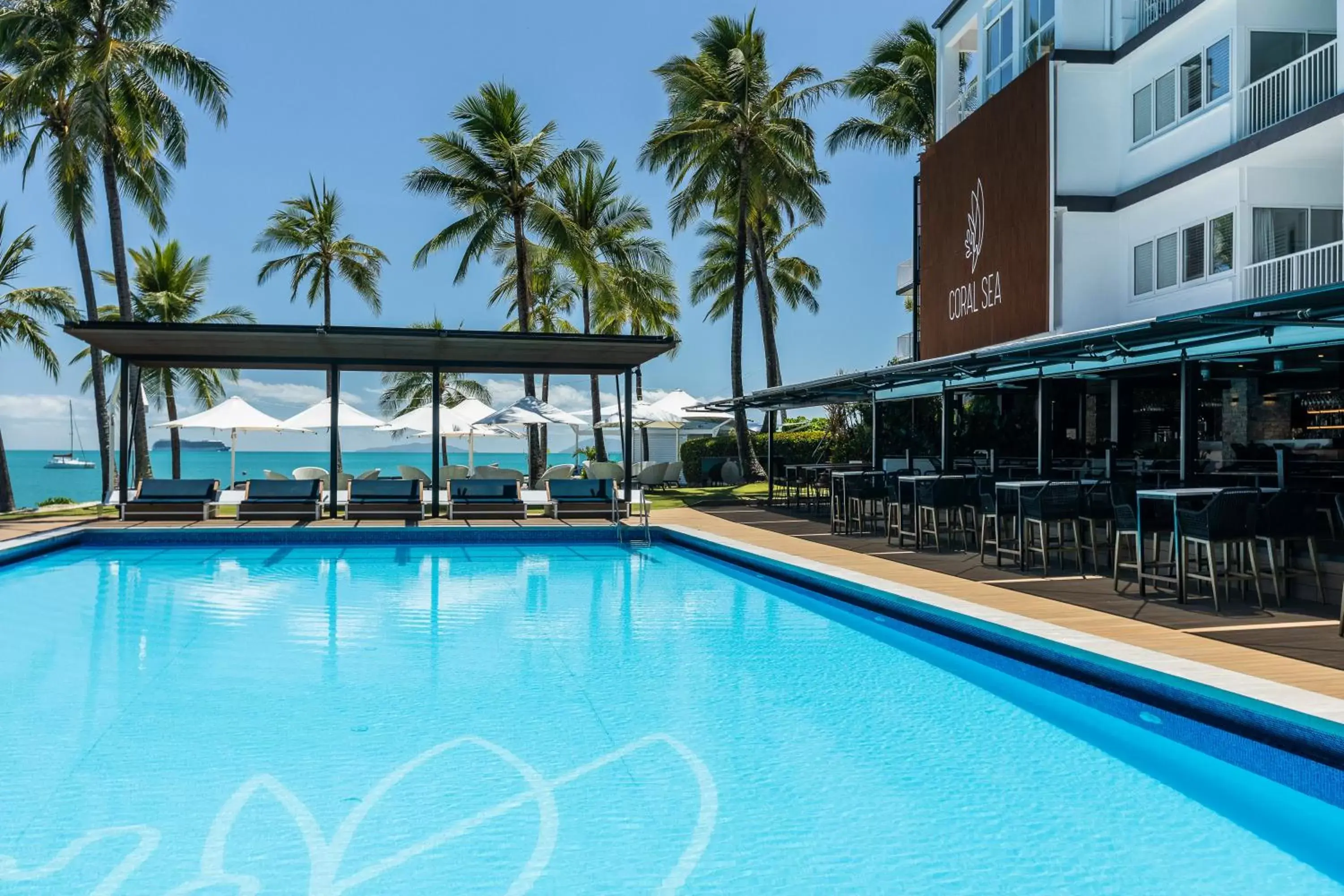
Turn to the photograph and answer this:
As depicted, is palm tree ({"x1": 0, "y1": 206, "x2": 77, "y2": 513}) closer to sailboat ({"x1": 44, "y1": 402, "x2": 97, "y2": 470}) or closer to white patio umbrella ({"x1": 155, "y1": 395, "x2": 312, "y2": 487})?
white patio umbrella ({"x1": 155, "y1": 395, "x2": 312, "y2": 487})

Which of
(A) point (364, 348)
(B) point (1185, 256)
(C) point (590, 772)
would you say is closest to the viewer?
(C) point (590, 772)

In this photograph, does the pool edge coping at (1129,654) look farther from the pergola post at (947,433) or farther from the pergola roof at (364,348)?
the pergola roof at (364,348)

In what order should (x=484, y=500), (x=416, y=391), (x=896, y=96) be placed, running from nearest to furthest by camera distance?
(x=484, y=500), (x=896, y=96), (x=416, y=391)

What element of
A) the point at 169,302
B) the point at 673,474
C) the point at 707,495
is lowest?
the point at 707,495

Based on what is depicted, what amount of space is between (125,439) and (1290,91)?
1984 centimetres

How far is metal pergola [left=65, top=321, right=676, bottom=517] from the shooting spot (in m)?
15.5

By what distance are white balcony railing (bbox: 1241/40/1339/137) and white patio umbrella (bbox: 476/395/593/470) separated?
12.2m

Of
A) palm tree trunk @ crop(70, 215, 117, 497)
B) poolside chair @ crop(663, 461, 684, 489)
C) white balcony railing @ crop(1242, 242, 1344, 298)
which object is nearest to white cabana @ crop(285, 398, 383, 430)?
palm tree trunk @ crop(70, 215, 117, 497)

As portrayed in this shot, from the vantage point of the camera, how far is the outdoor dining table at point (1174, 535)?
820cm

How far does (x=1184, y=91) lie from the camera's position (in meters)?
15.2

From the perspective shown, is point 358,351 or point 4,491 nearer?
point 358,351

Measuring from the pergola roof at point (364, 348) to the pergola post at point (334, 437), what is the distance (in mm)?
341

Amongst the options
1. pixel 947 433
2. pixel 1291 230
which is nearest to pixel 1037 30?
pixel 1291 230

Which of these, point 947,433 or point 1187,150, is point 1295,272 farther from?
point 947,433
